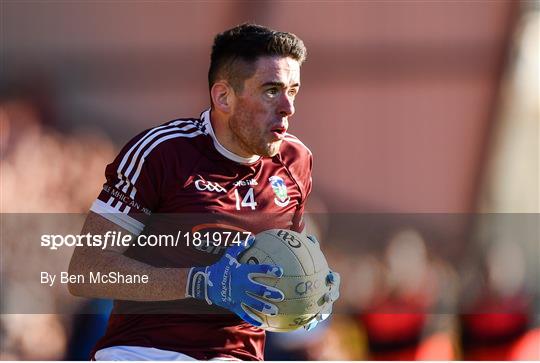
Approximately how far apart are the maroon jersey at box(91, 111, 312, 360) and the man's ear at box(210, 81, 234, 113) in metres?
0.11

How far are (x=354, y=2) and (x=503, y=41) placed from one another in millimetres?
874

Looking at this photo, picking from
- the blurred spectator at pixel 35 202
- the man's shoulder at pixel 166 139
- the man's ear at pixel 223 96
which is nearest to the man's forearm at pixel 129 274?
the man's shoulder at pixel 166 139

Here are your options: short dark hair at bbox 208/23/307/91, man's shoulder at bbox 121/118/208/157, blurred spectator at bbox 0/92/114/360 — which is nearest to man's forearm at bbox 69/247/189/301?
man's shoulder at bbox 121/118/208/157

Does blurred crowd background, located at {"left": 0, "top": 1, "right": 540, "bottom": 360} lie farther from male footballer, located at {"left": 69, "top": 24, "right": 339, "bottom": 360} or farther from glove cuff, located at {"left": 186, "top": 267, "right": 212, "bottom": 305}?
glove cuff, located at {"left": 186, "top": 267, "right": 212, "bottom": 305}

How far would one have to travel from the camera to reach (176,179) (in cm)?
356

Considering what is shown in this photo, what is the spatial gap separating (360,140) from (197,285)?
81.2 inches

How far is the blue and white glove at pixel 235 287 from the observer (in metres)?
3.32

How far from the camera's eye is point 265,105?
3697 mm

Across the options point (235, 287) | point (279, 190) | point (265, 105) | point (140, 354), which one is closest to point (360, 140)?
point (279, 190)

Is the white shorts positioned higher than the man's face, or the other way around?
the man's face

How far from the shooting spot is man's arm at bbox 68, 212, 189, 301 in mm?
3406

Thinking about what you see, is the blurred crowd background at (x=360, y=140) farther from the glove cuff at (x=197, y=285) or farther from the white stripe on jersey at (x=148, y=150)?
the glove cuff at (x=197, y=285)

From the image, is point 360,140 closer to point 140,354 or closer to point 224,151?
point 224,151

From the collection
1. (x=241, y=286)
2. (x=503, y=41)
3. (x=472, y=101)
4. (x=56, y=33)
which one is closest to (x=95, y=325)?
(x=56, y=33)
